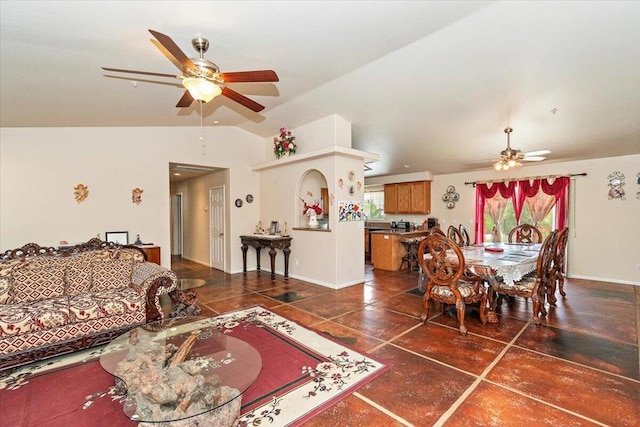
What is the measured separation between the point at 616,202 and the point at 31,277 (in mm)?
8862

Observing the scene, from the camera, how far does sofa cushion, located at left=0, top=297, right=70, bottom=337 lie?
2424 millimetres

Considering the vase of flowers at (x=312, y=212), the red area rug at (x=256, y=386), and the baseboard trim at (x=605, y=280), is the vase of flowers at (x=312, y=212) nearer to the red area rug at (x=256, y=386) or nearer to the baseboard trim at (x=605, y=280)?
the red area rug at (x=256, y=386)

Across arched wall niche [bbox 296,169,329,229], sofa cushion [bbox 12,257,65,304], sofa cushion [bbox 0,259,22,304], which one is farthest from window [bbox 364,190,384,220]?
sofa cushion [bbox 0,259,22,304]

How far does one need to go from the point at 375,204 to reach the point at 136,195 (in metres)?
6.54

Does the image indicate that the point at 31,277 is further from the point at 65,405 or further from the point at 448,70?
the point at 448,70

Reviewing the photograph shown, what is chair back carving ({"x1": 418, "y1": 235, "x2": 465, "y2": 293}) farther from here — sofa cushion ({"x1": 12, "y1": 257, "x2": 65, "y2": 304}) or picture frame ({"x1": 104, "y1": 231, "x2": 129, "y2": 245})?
picture frame ({"x1": 104, "y1": 231, "x2": 129, "y2": 245})

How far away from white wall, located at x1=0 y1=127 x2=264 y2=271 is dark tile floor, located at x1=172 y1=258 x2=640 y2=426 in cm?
197

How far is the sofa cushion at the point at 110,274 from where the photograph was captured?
3.32m

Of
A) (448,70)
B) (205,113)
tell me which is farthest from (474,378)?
(205,113)

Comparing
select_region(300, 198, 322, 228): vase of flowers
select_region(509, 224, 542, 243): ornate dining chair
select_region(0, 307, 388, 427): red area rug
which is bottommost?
select_region(0, 307, 388, 427): red area rug

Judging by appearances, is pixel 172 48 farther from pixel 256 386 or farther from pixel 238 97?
pixel 256 386

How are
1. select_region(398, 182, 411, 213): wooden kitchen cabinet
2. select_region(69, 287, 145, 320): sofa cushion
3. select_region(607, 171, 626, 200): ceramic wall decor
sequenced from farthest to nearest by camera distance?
select_region(398, 182, 411, 213): wooden kitchen cabinet
select_region(607, 171, 626, 200): ceramic wall decor
select_region(69, 287, 145, 320): sofa cushion

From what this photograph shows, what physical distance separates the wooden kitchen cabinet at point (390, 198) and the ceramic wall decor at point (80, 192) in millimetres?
6945

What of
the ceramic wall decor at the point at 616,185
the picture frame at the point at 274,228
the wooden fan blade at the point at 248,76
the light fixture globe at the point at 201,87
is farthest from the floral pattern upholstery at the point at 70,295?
the ceramic wall decor at the point at 616,185
